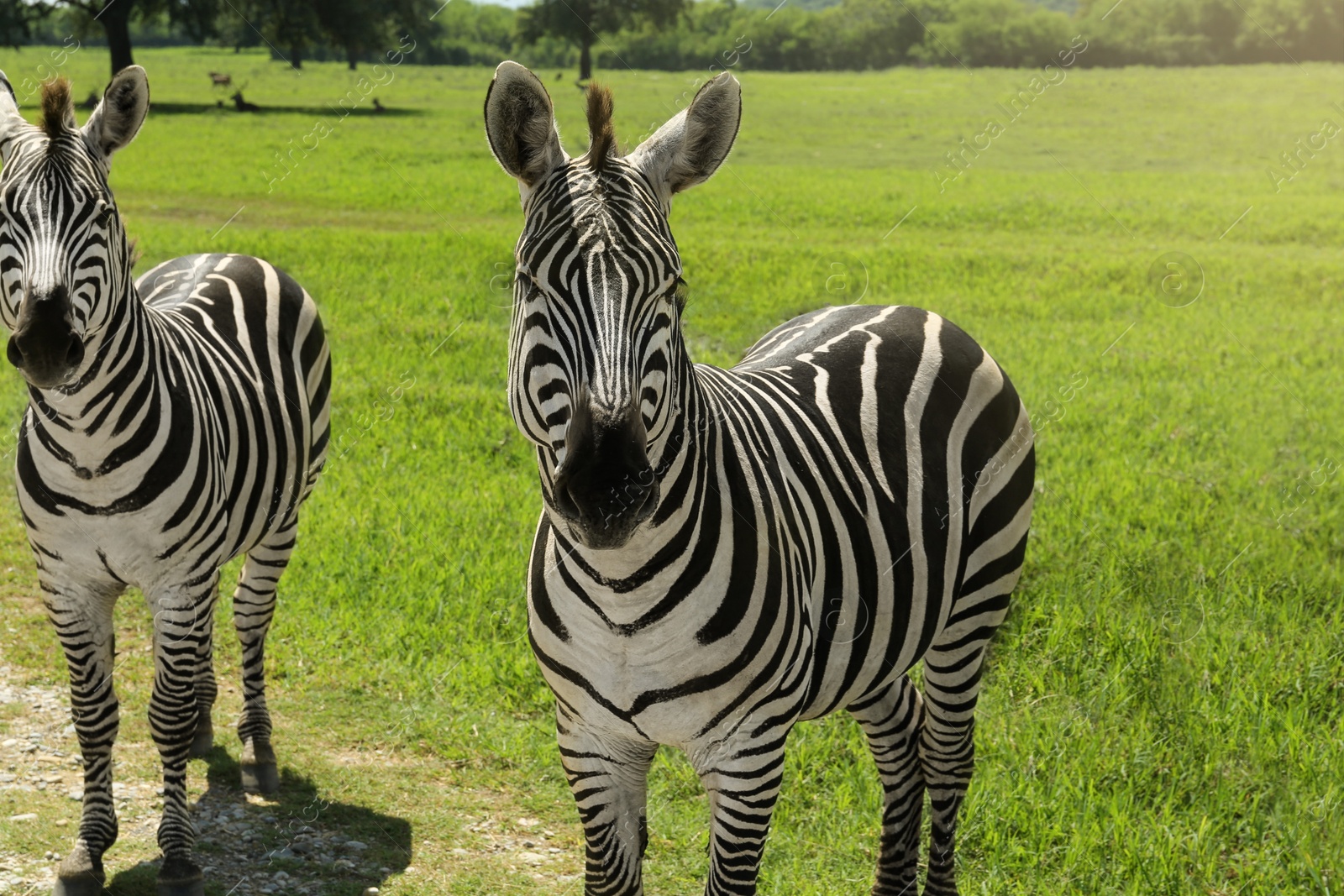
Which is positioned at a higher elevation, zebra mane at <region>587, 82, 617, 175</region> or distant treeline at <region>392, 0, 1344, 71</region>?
distant treeline at <region>392, 0, 1344, 71</region>

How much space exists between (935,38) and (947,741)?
2110 inches

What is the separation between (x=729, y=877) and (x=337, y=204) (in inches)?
791

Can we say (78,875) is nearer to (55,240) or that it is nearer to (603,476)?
(55,240)

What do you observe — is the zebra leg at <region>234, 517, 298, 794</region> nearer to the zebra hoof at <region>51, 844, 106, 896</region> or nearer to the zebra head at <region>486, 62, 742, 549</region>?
the zebra hoof at <region>51, 844, 106, 896</region>

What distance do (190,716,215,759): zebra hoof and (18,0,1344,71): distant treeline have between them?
44261 millimetres

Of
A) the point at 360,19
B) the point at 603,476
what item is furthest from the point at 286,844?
the point at 360,19

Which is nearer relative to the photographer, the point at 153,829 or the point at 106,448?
the point at 106,448

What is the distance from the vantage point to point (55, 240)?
374 centimetres

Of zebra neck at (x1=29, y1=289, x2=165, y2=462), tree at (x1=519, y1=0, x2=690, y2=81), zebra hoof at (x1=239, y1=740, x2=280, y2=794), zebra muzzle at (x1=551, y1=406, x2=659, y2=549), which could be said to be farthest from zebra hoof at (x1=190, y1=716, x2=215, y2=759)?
tree at (x1=519, y1=0, x2=690, y2=81)

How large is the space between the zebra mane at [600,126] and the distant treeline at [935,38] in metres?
46.6

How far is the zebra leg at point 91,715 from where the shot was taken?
4.27 m

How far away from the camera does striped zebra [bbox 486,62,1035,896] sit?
2.53m

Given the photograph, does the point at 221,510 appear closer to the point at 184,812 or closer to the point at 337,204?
the point at 184,812

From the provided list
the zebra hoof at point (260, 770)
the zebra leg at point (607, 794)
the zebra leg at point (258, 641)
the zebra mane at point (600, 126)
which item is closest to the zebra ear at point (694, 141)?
the zebra mane at point (600, 126)
